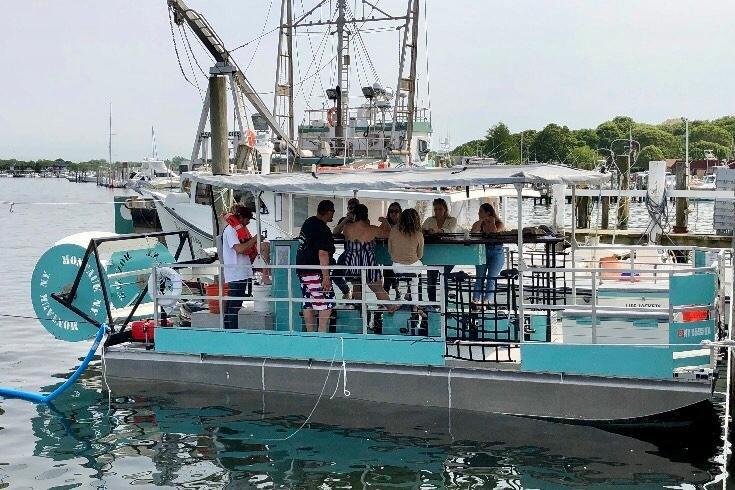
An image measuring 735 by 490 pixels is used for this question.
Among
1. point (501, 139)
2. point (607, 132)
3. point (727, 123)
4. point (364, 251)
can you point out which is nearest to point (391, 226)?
point (364, 251)

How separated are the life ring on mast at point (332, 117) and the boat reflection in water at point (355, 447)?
19481mm

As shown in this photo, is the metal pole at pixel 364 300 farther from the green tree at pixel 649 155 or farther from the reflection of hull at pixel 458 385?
the green tree at pixel 649 155

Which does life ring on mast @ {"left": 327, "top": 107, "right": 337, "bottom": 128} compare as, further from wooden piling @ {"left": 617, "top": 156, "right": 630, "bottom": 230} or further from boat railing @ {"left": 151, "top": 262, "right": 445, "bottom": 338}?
boat railing @ {"left": 151, "top": 262, "right": 445, "bottom": 338}

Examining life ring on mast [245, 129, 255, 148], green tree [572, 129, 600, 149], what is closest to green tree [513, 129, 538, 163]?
green tree [572, 129, 600, 149]

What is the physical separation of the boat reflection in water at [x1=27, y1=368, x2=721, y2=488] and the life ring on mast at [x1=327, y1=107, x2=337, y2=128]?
19481 mm

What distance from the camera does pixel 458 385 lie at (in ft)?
38.3

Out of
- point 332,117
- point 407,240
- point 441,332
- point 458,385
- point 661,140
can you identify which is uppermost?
point 661,140

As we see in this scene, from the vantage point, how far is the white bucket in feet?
43.2

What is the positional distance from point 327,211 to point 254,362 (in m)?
2.28

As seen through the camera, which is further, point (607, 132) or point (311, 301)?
point (607, 132)

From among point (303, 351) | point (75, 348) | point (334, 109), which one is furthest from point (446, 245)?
point (334, 109)

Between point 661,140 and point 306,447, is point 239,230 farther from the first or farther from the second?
point 661,140

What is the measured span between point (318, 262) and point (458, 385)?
2.50 meters

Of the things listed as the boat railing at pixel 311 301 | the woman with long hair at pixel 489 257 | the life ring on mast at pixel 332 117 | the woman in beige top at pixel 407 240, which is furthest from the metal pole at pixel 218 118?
the life ring on mast at pixel 332 117
